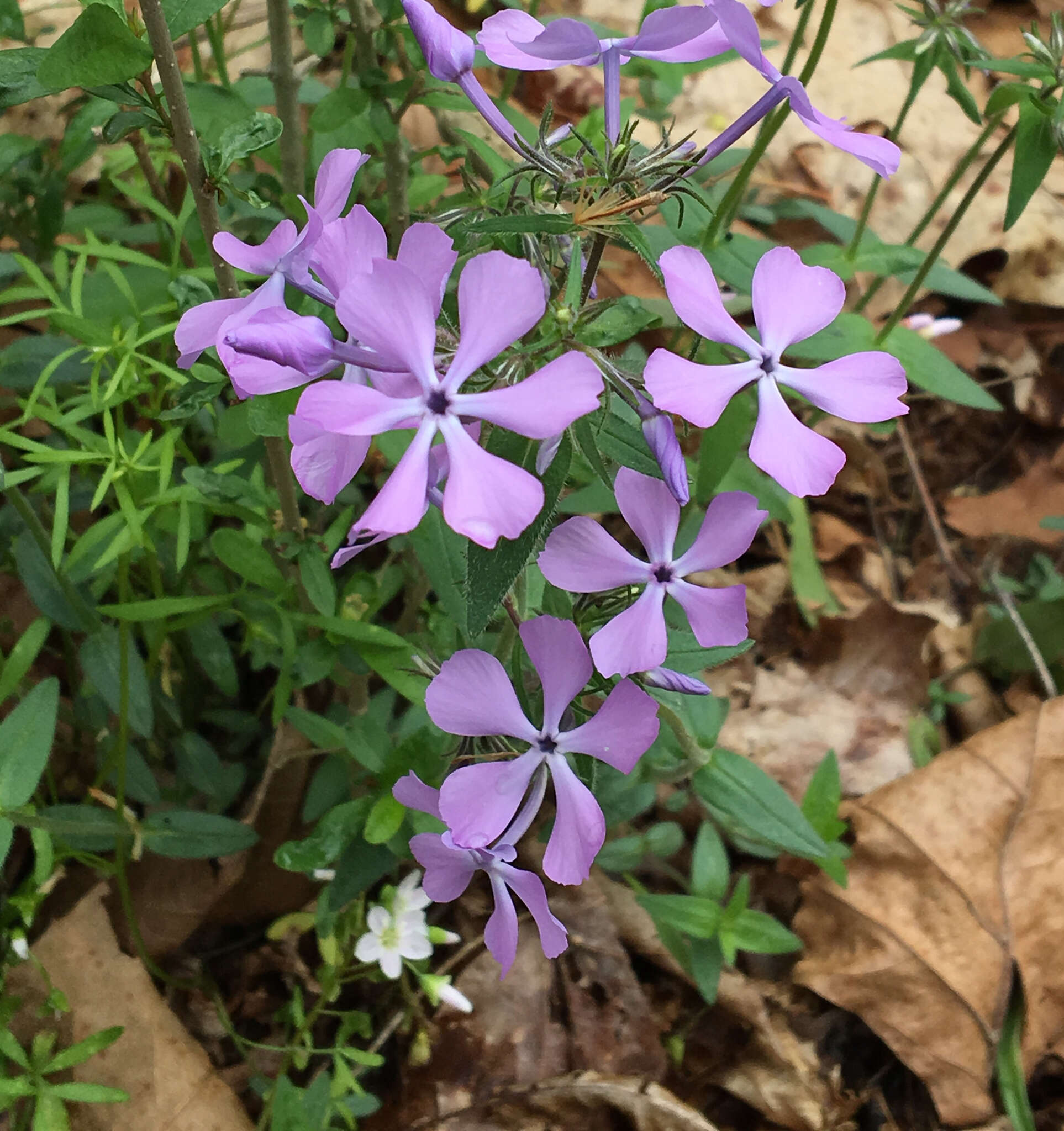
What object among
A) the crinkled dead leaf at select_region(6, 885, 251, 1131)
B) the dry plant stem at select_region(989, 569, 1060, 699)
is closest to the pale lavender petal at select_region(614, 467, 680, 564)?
the crinkled dead leaf at select_region(6, 885, 251, 1131)

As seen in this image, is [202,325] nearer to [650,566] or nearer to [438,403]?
[438,403]

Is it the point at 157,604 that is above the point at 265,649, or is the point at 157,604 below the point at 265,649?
above

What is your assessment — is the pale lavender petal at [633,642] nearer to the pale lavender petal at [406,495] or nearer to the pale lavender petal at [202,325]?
the pale lavender petal at [406,495]

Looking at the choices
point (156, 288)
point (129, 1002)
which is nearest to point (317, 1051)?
point (129, 1002)

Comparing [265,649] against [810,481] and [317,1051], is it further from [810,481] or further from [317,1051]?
[810,481]

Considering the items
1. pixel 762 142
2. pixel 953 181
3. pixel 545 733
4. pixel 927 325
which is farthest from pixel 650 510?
pixel 927 325

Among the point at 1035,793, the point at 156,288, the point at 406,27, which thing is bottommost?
the point at 1035,793

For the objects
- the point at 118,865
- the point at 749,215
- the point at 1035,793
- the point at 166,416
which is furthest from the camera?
the point at 749,215
